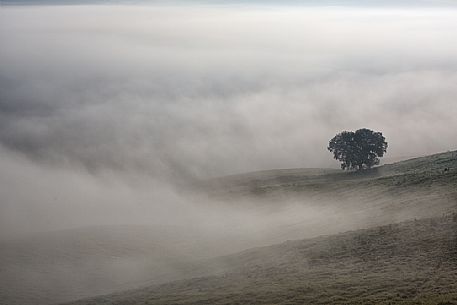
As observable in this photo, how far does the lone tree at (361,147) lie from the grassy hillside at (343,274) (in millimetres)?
63150

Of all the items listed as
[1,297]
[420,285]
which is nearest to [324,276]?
[420,285]

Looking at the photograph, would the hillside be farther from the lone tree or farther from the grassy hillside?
the lone tree

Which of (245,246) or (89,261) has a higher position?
(89,261)

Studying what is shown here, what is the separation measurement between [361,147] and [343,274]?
76.7 metres

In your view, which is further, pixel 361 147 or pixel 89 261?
pixel 361 147

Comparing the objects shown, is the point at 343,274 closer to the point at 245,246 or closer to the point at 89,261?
the point at 245,246

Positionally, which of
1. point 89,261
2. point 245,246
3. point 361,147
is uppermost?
point 361,147

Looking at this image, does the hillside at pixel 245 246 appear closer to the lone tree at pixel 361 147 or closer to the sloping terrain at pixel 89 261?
the sloping terrain at pixel 89 261

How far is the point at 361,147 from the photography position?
112125 millimetres

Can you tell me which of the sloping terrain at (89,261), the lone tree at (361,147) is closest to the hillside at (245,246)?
the sloping terrain at (89,261)

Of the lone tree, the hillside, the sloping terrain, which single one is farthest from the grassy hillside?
the lone tree

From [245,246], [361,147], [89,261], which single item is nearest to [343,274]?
[245,246]

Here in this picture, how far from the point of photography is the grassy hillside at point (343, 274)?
3325cm

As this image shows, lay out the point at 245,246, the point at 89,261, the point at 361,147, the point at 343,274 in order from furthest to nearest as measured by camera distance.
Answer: the point at 361,147 → the point at 89,261 → the point at 245,246 → the point at 343,274
